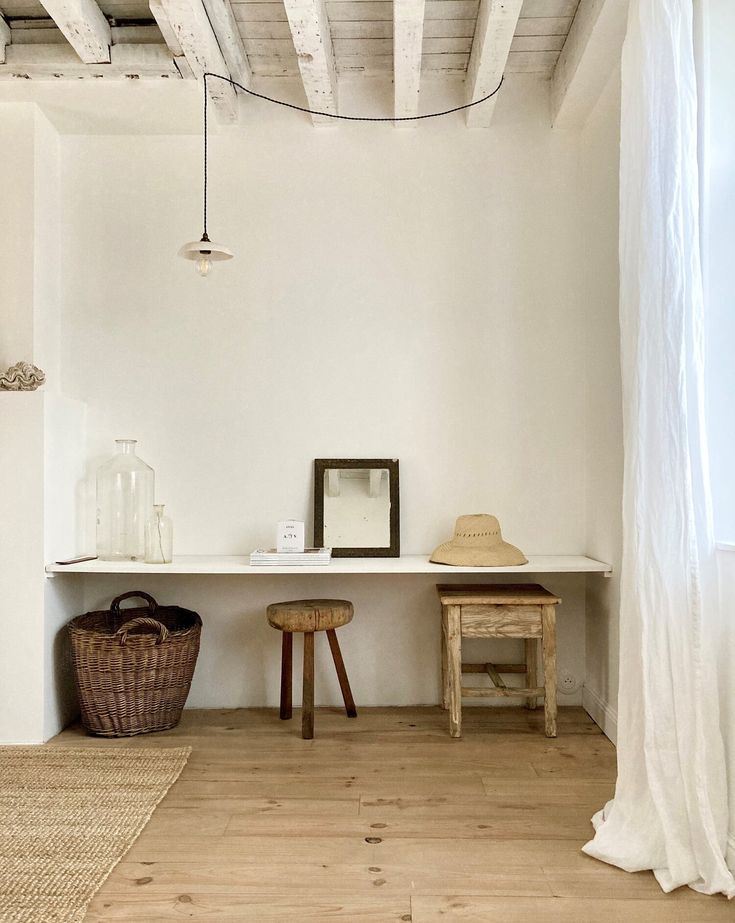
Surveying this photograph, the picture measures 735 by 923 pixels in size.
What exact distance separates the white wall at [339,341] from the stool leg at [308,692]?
43 cm

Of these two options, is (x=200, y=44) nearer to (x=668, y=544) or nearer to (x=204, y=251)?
(x=204, y=251)

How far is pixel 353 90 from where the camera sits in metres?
3.63

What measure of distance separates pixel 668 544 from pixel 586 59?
2001 mm

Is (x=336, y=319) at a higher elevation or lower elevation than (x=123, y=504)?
higher

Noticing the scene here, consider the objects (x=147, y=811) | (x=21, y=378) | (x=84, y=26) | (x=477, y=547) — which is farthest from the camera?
(x=477, y=547)

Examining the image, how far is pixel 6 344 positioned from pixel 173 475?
2.91 feet

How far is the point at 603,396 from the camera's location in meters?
3.30

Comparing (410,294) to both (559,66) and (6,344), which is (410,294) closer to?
(559,66)

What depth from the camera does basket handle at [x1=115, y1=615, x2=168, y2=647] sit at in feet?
10.3

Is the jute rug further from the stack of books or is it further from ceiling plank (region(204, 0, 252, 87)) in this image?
ceiling plank (region(204, 0, 252, 87))

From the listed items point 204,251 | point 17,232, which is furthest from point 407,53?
point 17,232

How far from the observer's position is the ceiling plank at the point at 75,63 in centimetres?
312

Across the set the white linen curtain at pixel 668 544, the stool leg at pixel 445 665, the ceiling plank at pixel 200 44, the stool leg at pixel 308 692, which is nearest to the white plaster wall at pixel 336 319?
the ceiling plank at pixel 200 44

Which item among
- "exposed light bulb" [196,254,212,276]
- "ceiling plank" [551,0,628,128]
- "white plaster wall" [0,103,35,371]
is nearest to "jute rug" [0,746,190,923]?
"white plaster wall" [0,103,35,371]
